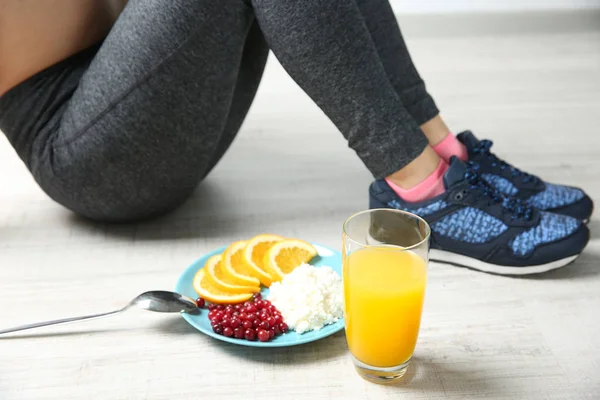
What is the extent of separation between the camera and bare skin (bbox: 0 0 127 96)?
52.0 inches

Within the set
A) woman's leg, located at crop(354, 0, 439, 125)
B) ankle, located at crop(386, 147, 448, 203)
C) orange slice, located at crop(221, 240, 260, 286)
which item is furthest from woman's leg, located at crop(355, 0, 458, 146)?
orange slice, located at crop(221, 240, 260, 286)

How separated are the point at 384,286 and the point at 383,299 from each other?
0.02 m

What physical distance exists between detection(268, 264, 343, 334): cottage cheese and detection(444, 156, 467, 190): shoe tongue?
310 millimetres

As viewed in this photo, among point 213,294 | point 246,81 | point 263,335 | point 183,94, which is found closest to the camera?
point 263,335

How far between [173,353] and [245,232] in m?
0.43

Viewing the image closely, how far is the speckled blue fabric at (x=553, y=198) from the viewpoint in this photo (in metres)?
1.58

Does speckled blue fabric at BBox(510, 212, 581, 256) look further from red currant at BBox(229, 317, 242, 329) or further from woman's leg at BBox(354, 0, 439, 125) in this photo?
red currant at BBox(229, 317, 242, 329)

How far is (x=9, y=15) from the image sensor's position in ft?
4.28

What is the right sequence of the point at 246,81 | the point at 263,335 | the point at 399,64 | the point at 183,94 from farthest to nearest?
the point at 246,81 < the point at 399,64 < the point at 183,94 < the point at 263,335

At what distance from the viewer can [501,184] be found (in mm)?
1563

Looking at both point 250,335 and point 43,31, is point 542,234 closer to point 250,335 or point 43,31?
point 250,335

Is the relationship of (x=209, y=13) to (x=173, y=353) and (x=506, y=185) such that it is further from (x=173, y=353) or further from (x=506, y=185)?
(x=506, y=185)

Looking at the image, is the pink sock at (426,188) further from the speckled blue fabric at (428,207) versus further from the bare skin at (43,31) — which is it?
the bare skin at (43,31)

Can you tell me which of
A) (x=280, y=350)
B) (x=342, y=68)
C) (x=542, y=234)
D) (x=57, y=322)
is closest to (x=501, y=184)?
(x=542, y=234)
